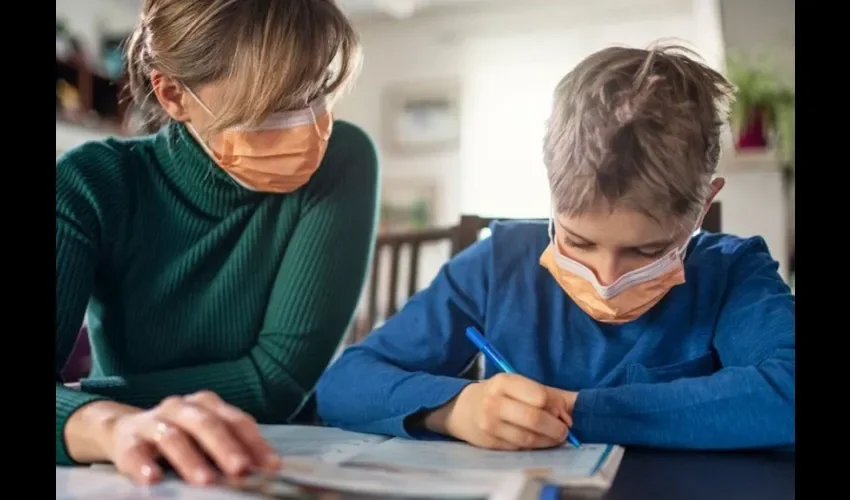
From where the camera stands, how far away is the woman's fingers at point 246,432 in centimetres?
39

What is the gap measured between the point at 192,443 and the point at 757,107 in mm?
468

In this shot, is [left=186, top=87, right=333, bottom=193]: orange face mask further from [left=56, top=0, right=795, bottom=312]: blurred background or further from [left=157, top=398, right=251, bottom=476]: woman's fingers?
[left=157, top=398, right=251, bottom=476]: woman's fingers

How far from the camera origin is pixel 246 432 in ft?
1.29

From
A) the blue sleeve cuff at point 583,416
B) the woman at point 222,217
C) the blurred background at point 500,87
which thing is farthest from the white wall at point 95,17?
the blue sleeve cuff at point 583,416

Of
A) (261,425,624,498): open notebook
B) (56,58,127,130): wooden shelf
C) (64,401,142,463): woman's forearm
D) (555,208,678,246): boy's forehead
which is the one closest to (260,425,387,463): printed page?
(261,425,624,498): open notebook

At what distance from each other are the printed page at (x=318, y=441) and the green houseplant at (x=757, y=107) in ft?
1.19

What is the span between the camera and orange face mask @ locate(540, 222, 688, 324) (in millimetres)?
526

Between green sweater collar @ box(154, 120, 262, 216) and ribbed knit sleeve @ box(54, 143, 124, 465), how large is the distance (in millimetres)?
52

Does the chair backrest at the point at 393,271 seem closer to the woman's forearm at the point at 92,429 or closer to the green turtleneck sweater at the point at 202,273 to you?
the green turtleneck sweater at the point at 202,273

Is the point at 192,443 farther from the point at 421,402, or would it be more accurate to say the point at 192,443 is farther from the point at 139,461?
the point at 421,402

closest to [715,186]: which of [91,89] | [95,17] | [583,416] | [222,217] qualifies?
[583,416]

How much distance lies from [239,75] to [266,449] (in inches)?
12.7

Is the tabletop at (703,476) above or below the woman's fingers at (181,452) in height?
below
